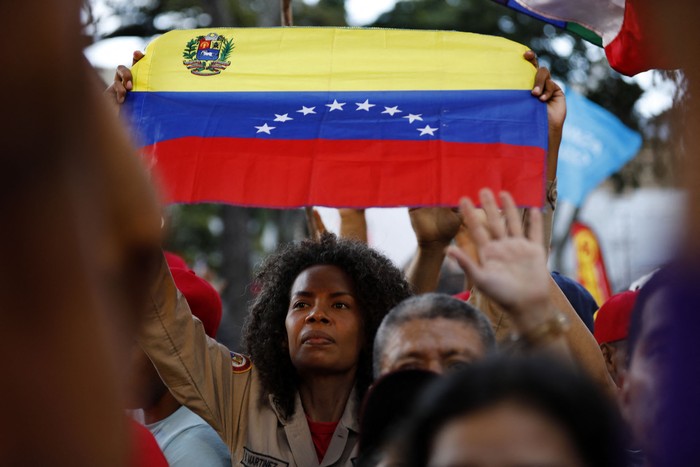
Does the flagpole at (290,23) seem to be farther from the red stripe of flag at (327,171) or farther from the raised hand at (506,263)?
the raised hand at (506,263)

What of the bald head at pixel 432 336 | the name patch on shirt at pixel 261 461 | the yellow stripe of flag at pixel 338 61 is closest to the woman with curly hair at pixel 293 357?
the name patch on shirt at pixel 261 461

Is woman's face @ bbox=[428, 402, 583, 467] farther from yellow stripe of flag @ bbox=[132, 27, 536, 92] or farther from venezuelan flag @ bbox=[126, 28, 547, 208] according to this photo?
yellow stripe of flag @ bbox=[132, 27, 536, 92]

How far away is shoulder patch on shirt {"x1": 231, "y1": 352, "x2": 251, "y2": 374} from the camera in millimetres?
3432

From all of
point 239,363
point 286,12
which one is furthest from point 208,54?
point 239,363

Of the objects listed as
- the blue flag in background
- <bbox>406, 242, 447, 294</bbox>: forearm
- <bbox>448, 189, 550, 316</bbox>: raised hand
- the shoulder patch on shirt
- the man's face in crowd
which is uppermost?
<bbox>448, 189, 550, 316</bbox>: raised hand

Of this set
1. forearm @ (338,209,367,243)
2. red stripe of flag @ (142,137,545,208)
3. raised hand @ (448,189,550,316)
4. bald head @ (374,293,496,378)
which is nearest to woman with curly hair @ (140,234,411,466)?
red stripe of flag @ (142,137,545,208)

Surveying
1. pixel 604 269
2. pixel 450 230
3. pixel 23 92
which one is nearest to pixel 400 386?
pixel 23 92

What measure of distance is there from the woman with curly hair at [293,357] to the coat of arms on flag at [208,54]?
2.92 feet

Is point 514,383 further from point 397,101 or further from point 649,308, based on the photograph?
point 397,101

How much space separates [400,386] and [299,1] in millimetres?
16258

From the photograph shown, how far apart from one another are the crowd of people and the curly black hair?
0.05ft

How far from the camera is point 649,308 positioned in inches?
69.0

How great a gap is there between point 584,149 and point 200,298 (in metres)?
4.52

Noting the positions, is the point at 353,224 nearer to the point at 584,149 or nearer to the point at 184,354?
the point at 184,354
